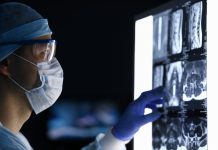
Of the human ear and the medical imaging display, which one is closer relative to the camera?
the medical imaging display

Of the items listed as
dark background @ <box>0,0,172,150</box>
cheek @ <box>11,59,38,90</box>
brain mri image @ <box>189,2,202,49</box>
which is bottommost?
cheek @ <box>11,59,38,90</box>

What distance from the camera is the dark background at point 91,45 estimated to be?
15.8ft

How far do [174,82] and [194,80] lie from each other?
0.10m

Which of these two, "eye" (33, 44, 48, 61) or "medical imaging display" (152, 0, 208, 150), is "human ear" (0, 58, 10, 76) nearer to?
"eye" (33, 44, 48, 61)

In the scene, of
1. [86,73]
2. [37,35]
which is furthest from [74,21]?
[37,35]

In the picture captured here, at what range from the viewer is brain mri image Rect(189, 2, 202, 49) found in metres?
1.30

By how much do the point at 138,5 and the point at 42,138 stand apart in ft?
5.36

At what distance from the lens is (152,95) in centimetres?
148

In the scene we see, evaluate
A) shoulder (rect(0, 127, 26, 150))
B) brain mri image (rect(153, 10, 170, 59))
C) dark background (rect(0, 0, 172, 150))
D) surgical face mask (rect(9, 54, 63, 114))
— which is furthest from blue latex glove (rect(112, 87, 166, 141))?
dark background (rect(0, 0, 172, 150))

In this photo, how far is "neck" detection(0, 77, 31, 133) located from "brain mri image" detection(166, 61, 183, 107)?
0.43 metres

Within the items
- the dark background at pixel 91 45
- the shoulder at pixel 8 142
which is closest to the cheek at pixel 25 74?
the shoulder at pixel 8 142

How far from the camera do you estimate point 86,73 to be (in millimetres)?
4840

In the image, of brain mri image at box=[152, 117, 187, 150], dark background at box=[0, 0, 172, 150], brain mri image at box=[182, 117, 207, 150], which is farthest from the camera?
dark background at box=[0, 0, 172, 150]

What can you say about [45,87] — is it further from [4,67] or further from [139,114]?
[139,114]
